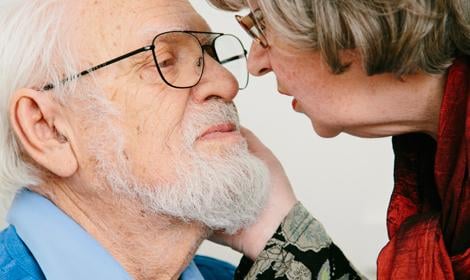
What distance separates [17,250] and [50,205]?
0.10 m

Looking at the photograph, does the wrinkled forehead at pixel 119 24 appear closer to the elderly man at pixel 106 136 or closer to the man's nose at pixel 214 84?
the elderly man at pixel 106 136

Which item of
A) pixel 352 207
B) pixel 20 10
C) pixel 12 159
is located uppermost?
pixel 20 10

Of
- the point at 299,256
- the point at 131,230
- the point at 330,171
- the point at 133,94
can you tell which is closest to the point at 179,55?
the point at 133,94

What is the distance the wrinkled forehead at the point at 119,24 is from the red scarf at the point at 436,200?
498 mm

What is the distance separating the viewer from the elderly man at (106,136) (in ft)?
4.11

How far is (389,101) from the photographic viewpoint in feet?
3.57

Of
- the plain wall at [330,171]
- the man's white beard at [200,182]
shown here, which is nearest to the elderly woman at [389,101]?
the man's white beard at [200,182]

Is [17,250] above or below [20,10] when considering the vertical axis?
below

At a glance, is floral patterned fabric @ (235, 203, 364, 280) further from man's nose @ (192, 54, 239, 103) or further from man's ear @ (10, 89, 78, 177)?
man's ear @ (10, 89, 78, 177)

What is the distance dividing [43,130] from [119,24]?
235 mm

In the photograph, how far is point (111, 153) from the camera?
49.9 inches

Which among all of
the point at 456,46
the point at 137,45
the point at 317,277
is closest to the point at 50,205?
the point at 137,45

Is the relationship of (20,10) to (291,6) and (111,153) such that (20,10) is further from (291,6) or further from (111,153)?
(291,6)

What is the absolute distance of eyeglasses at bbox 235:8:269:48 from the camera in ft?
3.58
